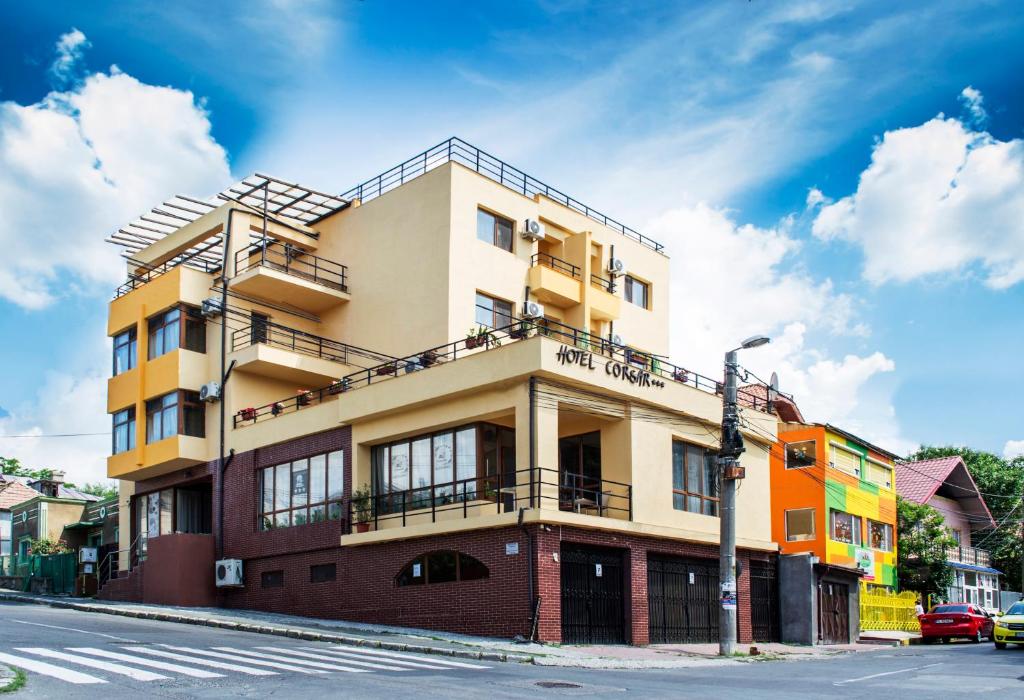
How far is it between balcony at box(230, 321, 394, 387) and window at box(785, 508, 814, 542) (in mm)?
16792

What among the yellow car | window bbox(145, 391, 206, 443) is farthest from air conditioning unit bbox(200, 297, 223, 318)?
the yellow car

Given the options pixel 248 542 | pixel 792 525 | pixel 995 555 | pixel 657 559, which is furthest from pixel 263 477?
pixel 995 555

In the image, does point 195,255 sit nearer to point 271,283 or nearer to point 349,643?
point 271,283

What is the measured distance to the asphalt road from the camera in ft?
46.0

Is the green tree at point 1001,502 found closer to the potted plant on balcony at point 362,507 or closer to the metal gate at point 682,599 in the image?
the metal gate at point 682,599

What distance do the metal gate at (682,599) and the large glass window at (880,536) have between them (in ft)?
50.8

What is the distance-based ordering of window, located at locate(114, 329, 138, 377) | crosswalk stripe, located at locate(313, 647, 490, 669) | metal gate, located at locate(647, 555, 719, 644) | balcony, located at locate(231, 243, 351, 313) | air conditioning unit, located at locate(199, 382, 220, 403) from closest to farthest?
1. crosswalk stripe, located at locate(313, 647, 490, 669)
2. metal gate, located at locate(647, 555, 719, 644)
3. air conditioning unit, located at locate(199, 382, 220, 403)
4. balcony, located at locate(231, 243, 351, 313)
5. window, located at locate(114, 329, 138, 377)

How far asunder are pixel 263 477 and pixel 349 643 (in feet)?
37.8

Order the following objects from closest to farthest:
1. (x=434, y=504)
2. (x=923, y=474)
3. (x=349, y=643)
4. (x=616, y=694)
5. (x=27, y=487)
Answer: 1. (x=616, y=694)
2. (x=349, y=643)
3. (x=434, y=504)
4. (x=923, y=474)
5. (x=27, y=487)

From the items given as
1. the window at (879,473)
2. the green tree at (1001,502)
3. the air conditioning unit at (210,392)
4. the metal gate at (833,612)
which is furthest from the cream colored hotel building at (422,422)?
the green tree at (1001,502)

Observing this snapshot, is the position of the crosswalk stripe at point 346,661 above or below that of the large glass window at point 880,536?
below

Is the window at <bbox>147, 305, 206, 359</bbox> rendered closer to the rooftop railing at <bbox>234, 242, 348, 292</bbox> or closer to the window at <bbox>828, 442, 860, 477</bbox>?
the rooftop railing at <bbox>234, 242, 348, 292</bbox>

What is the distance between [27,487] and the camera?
61.1m

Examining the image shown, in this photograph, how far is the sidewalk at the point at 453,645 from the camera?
21.2 metres
